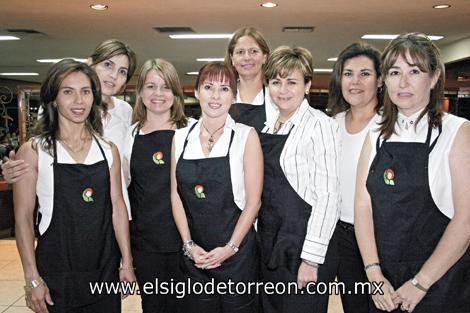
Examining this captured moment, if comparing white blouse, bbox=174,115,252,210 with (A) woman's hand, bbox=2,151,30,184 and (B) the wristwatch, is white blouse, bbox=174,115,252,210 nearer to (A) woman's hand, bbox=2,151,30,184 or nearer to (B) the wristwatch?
(A) woman's hand, bbox=2,151,30,184

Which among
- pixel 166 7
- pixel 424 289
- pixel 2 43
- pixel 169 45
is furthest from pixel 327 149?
pixel 2 43

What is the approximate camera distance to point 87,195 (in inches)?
77.4

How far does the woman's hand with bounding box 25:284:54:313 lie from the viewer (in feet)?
6.30

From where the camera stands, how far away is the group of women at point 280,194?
1793 millimetres

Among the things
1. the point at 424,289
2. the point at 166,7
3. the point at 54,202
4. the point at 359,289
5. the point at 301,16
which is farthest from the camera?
the point at 301,16

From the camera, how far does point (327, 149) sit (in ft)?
6.59

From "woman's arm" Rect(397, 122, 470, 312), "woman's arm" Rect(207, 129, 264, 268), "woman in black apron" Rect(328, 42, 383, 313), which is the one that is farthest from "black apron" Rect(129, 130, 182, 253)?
"woman's arm" Rect(397, 122, 470, 312)

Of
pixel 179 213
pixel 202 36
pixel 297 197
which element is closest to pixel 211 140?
pixel 179 213

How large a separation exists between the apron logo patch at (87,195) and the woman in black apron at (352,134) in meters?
1.16

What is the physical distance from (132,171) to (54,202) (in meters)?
0.56

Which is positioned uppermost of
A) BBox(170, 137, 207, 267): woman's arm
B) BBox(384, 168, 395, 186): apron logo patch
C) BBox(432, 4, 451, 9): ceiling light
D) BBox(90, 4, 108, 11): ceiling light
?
BBox(432, 4, 451, 9): ceiling light

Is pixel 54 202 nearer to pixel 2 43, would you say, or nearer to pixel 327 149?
pixel 327 149

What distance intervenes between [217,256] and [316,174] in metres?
0.57

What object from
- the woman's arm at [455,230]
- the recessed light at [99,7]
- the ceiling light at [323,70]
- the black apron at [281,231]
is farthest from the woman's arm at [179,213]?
the ceiling light at [323,70]
